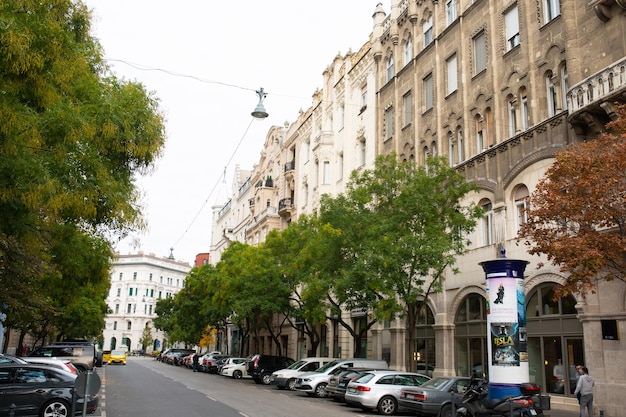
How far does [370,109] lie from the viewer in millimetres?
36844

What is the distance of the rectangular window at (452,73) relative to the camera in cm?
2784

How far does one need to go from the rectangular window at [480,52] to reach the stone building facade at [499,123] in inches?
2.3

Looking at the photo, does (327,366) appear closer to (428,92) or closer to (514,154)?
(514,154)

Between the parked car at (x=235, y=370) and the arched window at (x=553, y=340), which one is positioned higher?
the arched window at (x=553, y=340)

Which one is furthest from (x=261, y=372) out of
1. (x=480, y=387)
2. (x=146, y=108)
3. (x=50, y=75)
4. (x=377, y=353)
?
→ (x=50, y=75)

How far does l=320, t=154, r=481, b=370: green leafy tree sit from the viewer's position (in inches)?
859

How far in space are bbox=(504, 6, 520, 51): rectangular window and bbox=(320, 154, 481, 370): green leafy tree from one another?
549 cm

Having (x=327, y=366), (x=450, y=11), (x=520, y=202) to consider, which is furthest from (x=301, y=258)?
(x=450, y=11)

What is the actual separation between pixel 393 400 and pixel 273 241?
17743 mm

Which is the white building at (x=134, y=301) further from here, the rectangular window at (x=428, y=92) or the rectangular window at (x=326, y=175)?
the rectangular window at (x=428, y=92)

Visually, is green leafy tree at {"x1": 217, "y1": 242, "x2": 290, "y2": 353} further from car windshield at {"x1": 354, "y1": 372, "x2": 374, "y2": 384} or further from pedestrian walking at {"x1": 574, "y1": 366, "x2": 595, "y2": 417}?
pedestrian walking at {"x1": 574, "y1": 366, "x2": 595, "y2": 417}

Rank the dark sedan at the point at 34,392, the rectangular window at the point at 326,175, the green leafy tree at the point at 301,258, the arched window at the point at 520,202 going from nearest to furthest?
1. the dark sedan at the point at 34,392
2. the arched window at the point at 520,202
3. the green leafy tree at the point at 301,258
4. the rectangular window at the point at 326,175

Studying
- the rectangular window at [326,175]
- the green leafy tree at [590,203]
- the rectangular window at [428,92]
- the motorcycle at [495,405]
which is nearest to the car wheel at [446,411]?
the motorcycle at [495,405]

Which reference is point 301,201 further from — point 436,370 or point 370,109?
point 436,370
